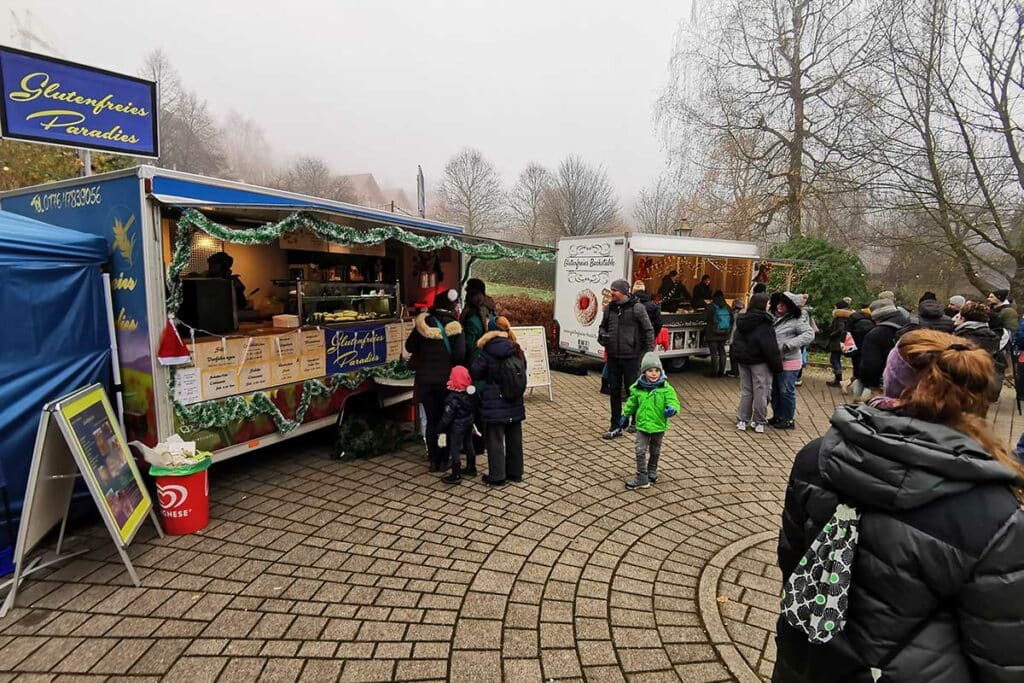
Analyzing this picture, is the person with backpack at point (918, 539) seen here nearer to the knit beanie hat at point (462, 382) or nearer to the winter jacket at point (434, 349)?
the knit beanie hat at point (462, 382)

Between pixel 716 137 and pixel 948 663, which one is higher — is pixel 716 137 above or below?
above

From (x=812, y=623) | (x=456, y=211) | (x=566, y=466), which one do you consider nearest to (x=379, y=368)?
(x=566, y=466)

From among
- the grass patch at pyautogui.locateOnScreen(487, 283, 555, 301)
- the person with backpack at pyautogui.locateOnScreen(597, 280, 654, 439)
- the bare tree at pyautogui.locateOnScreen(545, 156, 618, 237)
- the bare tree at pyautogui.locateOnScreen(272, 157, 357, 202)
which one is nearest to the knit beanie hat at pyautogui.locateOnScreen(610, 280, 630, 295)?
the person with backpack at pyautogui.locateOnScreen(597, 280, 654, 439)

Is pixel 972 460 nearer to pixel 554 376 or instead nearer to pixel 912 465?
pixel 912 465

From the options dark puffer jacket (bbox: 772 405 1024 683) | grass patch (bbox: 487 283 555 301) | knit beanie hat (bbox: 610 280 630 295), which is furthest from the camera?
grass patch (bbox: 487 283 555 301)

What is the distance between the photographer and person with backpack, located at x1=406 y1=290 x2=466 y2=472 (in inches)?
203

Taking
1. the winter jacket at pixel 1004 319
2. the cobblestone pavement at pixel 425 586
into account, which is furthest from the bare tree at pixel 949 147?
the cobblestone pavement at pixel 425 586

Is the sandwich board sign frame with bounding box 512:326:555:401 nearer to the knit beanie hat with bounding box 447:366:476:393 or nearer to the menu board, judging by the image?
the menu board

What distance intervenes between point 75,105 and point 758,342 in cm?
746

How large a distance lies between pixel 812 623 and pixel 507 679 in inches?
62.1

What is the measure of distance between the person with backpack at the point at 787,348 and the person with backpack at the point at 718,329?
10.4 ft

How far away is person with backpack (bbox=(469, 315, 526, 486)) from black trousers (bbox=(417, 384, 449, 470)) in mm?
557

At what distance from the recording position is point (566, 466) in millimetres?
5438

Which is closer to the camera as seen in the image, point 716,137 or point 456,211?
point 716,137
